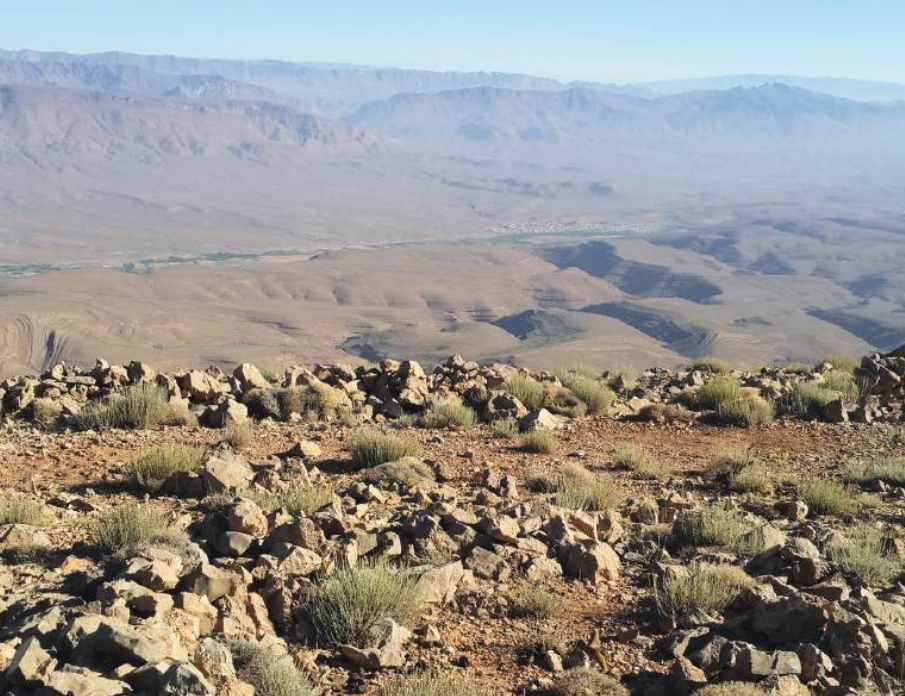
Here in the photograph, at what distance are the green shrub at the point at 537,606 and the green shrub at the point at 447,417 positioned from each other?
21.2 ft

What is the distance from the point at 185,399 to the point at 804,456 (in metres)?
8.53

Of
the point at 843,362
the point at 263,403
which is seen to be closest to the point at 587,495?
the point at 263,403

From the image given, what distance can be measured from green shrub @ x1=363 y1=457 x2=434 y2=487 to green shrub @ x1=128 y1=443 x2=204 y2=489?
6.01 ft

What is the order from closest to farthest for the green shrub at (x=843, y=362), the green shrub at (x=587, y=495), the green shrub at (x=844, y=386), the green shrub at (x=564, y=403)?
the green shrub at (x=587, y=495), the green shrub at (x=564, y=403), the green shrub at (x=844, y=386), the green shrub at (x=843, y=362)

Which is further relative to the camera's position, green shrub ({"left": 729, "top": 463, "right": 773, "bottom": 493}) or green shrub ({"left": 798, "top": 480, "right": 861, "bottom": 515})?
green shrub ({"left": 729, "top": 463, "right": 773, "bottom": 493})

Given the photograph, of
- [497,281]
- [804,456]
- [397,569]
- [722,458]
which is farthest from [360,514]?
[497,281]

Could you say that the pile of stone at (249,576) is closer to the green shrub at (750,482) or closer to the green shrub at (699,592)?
the green shrub at (699,592)

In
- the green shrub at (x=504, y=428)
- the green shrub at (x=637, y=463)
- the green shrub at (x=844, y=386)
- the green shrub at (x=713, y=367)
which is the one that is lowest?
the green shrub at (x=713, y=367)

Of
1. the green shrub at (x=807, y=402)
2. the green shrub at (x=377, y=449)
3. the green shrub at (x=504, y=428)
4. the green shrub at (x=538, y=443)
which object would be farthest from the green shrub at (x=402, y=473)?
the green shrub at (x=807, y=402)

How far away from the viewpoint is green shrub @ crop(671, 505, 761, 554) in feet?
25.6

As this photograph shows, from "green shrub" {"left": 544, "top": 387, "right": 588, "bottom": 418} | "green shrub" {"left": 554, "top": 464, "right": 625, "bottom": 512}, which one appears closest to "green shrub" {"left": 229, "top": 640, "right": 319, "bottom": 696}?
"green shrub" {"left": 554, "top": 464, "right": 625, "bottom": 512}

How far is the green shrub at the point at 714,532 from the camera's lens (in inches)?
307

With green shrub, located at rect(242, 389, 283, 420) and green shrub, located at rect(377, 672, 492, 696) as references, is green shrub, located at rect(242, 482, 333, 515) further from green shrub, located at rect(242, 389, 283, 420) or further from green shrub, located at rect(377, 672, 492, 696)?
green shrub, located at rect(242, 389, 283, 420)

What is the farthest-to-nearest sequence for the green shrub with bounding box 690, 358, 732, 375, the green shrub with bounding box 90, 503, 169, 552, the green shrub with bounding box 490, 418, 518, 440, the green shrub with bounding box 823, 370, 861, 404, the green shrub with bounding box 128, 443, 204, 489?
the green shrub with bounding box 690, 358, 732, 375, the green shrub with bounding box 823, 370, 861, 404, the green shrub with bounding box 490, 418, 518, 440, the green shrub with bounding box 128, 443, 204, 489, the green shrub with bounding box 90, 503, 169, 552
